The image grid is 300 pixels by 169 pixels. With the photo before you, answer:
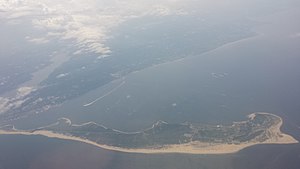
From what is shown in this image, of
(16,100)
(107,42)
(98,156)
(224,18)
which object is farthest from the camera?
(224,18)

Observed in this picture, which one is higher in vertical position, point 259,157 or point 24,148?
point 259,157

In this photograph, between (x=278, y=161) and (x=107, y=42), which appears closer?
(x=278, y=161)

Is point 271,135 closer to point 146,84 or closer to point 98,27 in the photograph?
point 146,84

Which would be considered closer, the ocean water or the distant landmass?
the distant landmass

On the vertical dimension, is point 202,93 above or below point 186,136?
below

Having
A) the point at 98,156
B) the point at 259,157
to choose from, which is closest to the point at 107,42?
the point at 98,156

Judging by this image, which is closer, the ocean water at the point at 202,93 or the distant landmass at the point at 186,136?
the distant landmass at the point at 186,136

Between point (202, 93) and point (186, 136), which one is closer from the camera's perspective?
point (186, 136)

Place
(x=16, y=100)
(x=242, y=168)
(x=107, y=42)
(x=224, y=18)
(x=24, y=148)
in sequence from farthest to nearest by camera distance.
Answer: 1. (x=224, y=18)
2. (x=107, y=42)
3. (x=16, y=100)
4. (x=24, y=148)
5. (x=242, y=168)
